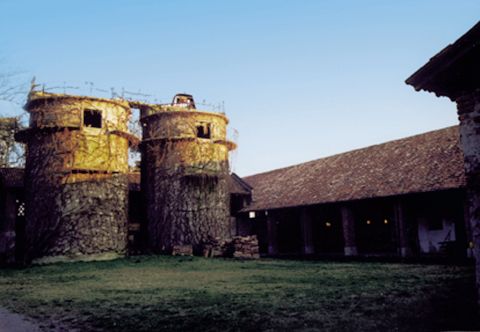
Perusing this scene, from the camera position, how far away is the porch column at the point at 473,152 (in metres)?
6.50

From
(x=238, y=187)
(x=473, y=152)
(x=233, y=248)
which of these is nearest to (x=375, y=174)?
(x=233, y=248)

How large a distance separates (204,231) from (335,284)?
15.4 meters

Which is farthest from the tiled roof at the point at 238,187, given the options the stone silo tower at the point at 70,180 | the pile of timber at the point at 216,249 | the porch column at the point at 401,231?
the porch column at the point at 401,231

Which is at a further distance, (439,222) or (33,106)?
(33,106)

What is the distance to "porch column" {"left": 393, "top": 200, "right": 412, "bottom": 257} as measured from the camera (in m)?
19.9

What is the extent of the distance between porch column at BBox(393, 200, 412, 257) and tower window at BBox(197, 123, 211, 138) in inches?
477

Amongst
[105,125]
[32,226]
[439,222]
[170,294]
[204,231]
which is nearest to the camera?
[170,294]

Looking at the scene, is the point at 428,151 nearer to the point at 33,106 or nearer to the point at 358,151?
the point at 358,151

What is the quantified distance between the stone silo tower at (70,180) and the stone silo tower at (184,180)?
2.74 metres

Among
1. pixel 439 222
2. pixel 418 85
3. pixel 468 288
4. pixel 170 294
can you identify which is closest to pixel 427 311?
pixel 468 288

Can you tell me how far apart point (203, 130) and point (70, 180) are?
858 centimetres

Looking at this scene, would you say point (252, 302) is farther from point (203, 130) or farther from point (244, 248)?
point (203, 130)

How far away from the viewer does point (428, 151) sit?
71.7 ft

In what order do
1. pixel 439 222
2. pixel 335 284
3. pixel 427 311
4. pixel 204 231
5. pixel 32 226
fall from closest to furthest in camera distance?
pixel 427 311, pixel 335 284, pixel 439 222, pixel 32 226, pixel 204 231
